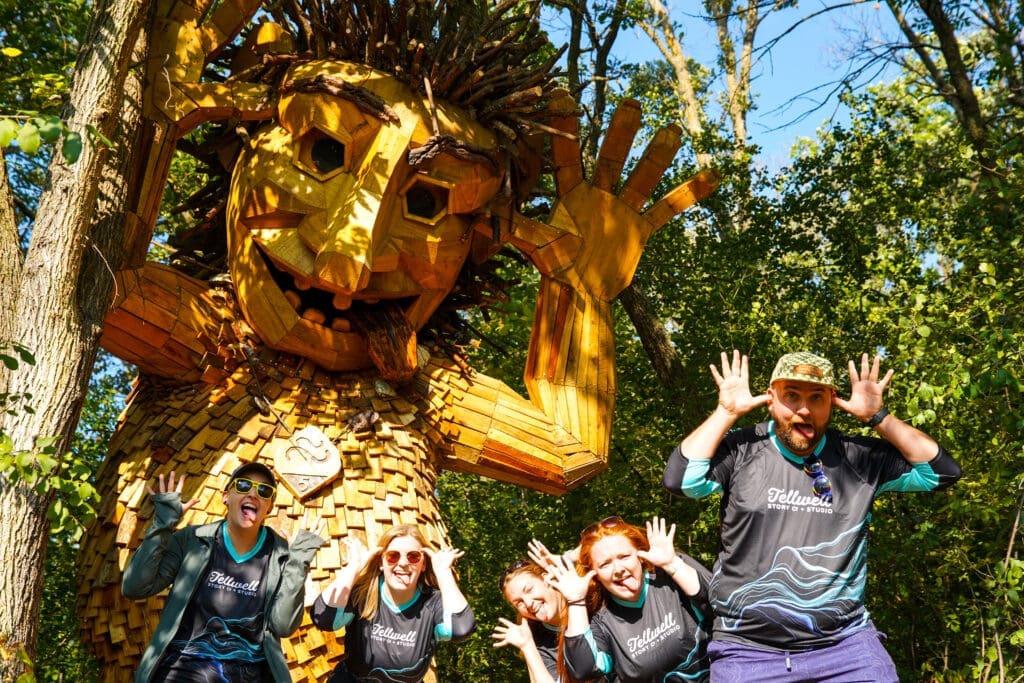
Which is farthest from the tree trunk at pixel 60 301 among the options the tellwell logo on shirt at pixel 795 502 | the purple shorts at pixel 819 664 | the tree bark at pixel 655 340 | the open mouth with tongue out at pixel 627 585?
the tree bark at pixel 655 340

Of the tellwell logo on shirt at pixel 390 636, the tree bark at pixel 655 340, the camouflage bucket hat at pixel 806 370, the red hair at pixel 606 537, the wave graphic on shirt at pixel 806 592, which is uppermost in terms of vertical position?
the tree bark at pixel 655 340

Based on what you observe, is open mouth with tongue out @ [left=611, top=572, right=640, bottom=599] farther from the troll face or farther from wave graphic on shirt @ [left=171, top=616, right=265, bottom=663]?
the troll face

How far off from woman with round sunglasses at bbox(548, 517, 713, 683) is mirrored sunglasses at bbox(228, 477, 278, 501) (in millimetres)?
1030

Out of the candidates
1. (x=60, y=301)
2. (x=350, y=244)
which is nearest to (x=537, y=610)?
(x=350, y=244)

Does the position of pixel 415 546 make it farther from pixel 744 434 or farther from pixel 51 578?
pixel 51 578

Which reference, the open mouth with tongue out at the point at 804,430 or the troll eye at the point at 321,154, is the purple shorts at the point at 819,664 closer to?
Answer: the open mouth with tongue out at the point at 804,430

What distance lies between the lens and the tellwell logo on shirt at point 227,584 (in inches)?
158

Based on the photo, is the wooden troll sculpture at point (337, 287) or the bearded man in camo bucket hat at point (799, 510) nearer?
the bearded man in camo bucket hat at point (799, 510)

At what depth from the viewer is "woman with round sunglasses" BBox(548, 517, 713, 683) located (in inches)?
154

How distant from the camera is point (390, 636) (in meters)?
4.19

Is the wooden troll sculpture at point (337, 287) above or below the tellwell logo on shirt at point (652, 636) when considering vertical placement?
above

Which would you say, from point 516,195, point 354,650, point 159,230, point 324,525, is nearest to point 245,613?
point 354,650

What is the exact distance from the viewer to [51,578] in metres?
7.54

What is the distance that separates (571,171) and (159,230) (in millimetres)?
4666
